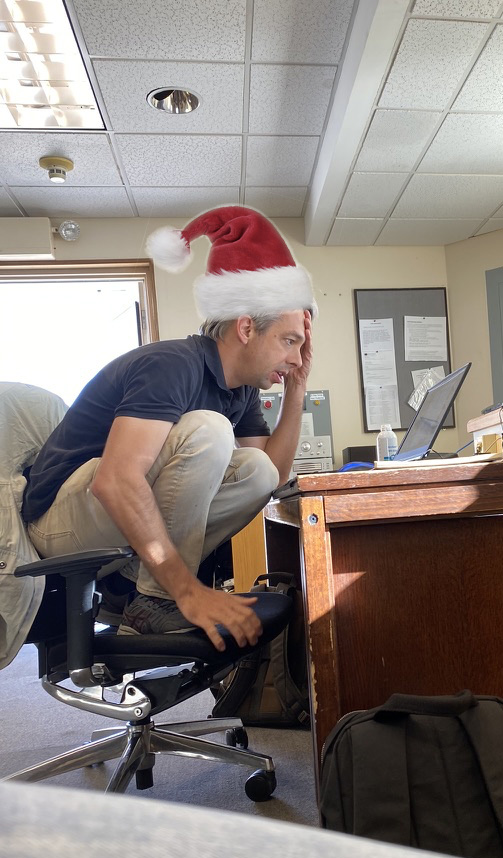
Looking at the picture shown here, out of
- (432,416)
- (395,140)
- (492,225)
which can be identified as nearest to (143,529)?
(432,416)

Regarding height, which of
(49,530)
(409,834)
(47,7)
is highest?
(47,7)

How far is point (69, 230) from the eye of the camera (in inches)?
142

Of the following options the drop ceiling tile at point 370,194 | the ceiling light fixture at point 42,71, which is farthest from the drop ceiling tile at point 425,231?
the ceiling light fixture at point 42,71

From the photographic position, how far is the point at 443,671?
96 centimetres

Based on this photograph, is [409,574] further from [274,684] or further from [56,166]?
[56,166]

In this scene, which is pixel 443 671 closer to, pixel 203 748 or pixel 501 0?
pixel 203 748

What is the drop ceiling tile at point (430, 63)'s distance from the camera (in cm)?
212

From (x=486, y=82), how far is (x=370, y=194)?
84 centimetres

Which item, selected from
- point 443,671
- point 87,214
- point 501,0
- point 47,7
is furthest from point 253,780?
point 87,214

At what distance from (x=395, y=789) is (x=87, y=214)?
3.53 metres

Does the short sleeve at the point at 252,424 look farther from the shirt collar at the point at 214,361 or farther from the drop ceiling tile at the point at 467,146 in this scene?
the drop ceiling tile at the point at 467,146

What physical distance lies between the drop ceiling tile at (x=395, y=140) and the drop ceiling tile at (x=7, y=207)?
5.91 ft

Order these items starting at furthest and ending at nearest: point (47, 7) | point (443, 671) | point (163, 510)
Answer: point (47, 7) → point (163, 510) → point (443, 671)

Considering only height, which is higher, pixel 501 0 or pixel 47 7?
pixel 47 7
